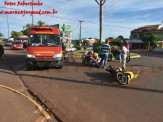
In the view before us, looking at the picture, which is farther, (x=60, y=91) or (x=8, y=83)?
(x=8, y=83)

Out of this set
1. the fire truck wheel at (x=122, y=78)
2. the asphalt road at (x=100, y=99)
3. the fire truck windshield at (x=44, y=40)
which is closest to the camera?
the asphalt road at (x=100, y=99)

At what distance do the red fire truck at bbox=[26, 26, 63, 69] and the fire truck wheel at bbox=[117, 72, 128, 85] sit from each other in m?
3.58

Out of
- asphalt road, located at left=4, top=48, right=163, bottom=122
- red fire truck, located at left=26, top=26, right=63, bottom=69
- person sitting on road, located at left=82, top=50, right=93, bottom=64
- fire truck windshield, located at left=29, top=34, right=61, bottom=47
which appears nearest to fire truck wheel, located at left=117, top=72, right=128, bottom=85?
asphalt road, located at left=4, top=48, right=163, bottom=122

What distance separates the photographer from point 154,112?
12.8 feet

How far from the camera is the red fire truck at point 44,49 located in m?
8.26

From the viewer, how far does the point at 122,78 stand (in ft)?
20.5

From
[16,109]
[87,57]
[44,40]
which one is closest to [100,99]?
[16,109]

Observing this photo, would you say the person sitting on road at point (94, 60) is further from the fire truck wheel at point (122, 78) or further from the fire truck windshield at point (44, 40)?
the fire truck wheel at point (122, 78)

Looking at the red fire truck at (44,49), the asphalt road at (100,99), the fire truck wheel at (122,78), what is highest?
the red fire truck at (44,49)

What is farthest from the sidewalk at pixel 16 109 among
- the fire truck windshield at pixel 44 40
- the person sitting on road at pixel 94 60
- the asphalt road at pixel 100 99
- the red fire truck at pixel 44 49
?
the person sitting on road at pixel 94 60

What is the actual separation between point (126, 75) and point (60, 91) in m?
2.71

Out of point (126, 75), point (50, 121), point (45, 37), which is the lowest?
point (50, 121)

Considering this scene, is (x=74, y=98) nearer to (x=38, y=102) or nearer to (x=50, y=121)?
(x=38, y=102)

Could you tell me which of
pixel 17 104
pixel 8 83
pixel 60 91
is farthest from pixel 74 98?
pixel 8 83
